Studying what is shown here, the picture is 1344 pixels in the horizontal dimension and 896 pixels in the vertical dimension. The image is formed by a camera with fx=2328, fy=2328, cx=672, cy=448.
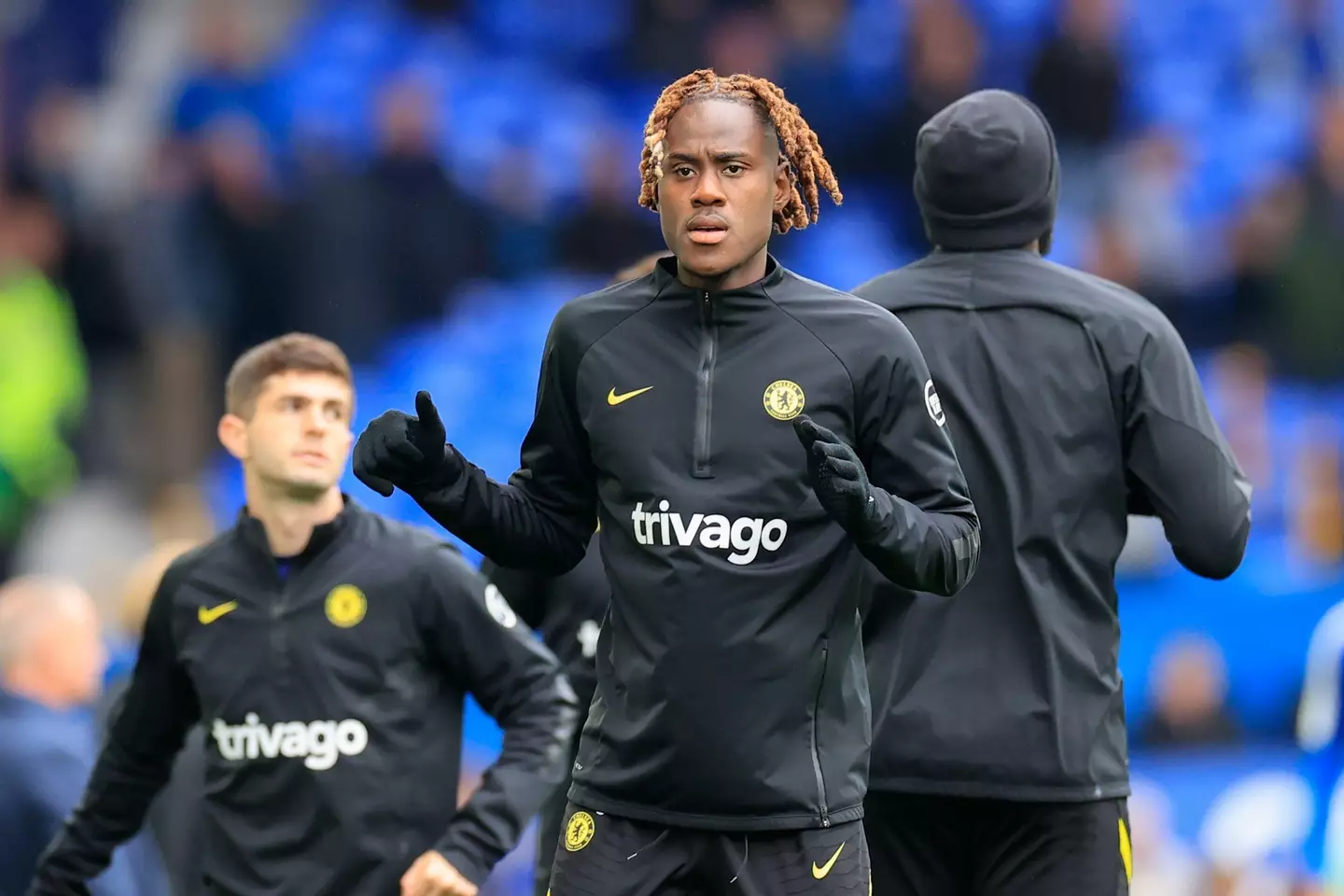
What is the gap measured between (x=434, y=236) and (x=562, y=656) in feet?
21.7

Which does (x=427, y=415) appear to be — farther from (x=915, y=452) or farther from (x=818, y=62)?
(x=818, y=62)

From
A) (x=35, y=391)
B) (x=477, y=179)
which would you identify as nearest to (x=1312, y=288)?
(x=477, y=179)

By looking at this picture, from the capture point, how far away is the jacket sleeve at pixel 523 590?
267 inches

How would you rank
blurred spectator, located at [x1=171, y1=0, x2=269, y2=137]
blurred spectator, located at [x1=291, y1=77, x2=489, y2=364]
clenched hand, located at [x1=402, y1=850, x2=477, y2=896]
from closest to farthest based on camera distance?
clenched hand, located at [x1=402, y1=850, x2=477, y2=896], blurred spectator, located at [x1=291, y1=77, x2=489, y2=364], blurred spectator, located at [x1=171, y1=0, x2=269, y2=137]

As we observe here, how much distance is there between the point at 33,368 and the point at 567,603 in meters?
6.45

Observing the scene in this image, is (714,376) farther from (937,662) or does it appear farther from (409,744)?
(409,744)

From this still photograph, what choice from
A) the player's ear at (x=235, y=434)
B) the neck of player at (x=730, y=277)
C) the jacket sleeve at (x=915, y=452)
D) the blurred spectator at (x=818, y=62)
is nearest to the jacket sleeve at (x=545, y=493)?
the neck of player at (x=730, y=277)

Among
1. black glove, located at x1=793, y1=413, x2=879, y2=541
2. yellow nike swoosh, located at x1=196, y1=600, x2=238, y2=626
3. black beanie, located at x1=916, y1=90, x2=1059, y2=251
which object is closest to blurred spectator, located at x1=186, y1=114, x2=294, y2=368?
yellow nike swoosh, located at x1=196, y1=600, x2=238, y2=626

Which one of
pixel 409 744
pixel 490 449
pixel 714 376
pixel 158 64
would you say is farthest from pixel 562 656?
pixel 158 64

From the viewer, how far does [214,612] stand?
557cm

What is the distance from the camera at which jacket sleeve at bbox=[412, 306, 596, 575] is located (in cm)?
420

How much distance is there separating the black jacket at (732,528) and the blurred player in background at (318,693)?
4.32 feet

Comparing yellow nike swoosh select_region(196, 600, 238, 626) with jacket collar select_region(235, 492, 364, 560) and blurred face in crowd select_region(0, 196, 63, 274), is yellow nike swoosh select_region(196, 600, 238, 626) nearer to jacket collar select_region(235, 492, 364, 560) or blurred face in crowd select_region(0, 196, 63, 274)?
jacket collar select_region(235, 492, 364, 560)

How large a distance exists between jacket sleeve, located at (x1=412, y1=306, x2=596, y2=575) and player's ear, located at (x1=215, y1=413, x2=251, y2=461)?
5.37 feet
